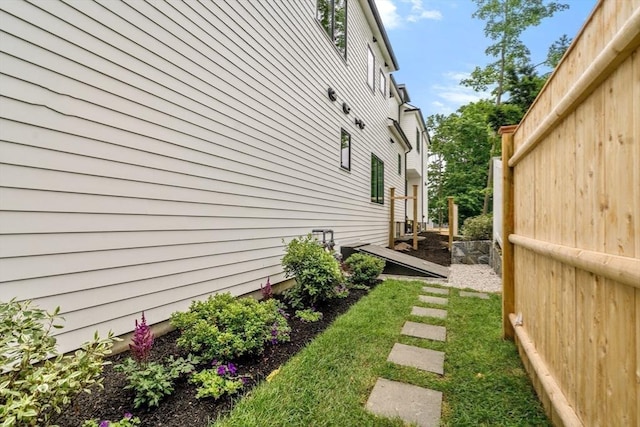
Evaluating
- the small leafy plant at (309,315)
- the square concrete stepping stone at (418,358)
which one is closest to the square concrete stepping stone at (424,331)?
the square concrete stepping stone at (418,358)

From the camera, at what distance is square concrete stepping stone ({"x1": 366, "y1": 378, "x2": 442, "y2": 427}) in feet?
6.29

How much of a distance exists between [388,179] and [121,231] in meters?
10.7

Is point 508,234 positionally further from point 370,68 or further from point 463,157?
point 463,157

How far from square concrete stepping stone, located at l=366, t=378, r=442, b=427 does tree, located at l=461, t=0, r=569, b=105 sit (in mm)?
15108

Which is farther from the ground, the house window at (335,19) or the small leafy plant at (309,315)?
the house window at (335,19)

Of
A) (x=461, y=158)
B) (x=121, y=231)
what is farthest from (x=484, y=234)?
(x=461, y=158)

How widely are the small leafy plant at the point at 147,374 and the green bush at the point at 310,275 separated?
1.92 metres

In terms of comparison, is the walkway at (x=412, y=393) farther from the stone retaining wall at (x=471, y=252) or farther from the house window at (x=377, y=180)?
the house window at (x=377, y=180)

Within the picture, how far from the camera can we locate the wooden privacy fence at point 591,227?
3.43 feet

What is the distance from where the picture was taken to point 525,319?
2.56 metres

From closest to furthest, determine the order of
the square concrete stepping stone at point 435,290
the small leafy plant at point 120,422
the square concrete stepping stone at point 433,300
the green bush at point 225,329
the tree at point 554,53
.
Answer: the small leafy plant at point 120,422
the green bush at point 225,329
the square concrete stepping stone at point 433,300
the square concrete stepping stone at point 435,290
the tree at point 554,53

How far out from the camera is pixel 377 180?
34.4 feet

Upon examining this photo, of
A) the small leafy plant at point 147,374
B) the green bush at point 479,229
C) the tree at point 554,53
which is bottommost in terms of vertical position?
the small leafy plant at point 147,374

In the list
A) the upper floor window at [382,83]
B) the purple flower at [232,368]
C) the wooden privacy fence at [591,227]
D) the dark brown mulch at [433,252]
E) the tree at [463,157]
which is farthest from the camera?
the tree at [463,157]
